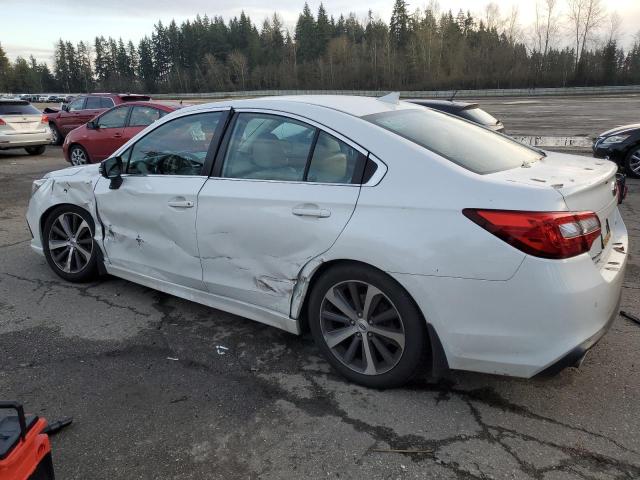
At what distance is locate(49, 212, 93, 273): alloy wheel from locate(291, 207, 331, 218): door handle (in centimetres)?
235

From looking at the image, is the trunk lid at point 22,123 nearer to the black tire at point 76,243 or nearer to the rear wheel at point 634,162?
the black tire at point 76,243

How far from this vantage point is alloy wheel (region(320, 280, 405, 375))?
9.28 ft

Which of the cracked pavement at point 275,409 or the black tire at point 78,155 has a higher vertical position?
the black tire at point 78,155

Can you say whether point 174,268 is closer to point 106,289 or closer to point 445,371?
point 106,289

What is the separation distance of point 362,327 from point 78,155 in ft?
35.9

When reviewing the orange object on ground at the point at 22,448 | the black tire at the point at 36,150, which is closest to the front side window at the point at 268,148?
the orange object on ground at the point at 22,448

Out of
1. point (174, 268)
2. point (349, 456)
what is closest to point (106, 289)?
point (174, 268)

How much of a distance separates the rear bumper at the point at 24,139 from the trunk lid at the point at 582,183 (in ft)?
48.5

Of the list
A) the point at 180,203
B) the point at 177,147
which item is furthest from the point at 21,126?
the point at 180,203

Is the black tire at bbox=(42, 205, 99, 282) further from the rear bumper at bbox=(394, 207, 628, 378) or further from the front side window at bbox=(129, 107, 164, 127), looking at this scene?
the front side window at bbox=(129, 107, 164, 127)

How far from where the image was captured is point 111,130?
36.6ft

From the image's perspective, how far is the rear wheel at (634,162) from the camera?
9.24 metres

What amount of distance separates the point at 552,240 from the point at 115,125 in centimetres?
1072

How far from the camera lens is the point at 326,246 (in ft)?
9.43
